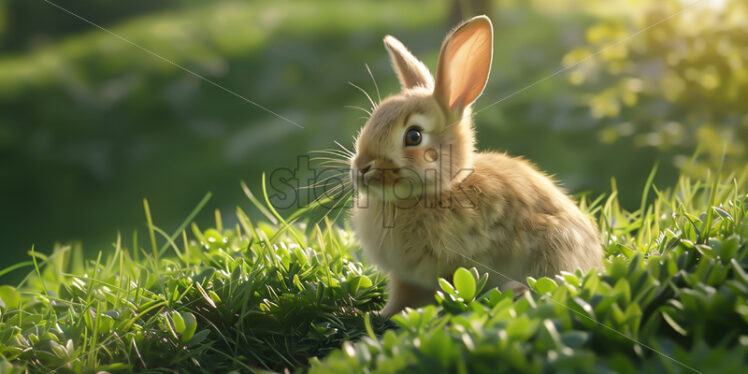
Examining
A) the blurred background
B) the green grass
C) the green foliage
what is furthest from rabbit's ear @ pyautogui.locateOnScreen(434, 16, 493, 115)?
the blurred background

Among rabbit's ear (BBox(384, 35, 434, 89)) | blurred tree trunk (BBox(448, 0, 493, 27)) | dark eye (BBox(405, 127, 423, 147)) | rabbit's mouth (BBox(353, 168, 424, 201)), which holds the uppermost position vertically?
blurred tree trunk (BBox(448, 0, 493, 27))

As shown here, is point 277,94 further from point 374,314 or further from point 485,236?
point 485,236

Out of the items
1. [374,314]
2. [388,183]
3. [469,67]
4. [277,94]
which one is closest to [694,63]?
[469,67]

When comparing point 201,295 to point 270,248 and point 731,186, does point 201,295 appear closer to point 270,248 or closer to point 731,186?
point 270,248

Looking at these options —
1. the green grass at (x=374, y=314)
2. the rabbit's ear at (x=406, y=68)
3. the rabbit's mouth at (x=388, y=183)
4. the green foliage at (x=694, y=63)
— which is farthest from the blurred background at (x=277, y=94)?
the rabbit's mouth at (x=388, y=183)

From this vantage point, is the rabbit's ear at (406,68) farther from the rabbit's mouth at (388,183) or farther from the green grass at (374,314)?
the green grass at (374,314)

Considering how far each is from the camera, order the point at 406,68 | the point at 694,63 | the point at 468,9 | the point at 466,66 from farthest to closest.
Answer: the point at 468,9, the point at 694,63, the point at 406,68, the point at 466,66

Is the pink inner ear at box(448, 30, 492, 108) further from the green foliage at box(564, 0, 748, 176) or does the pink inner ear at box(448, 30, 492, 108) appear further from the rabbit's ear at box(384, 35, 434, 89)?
the green foliage at box(564, 0, 748, 176)
